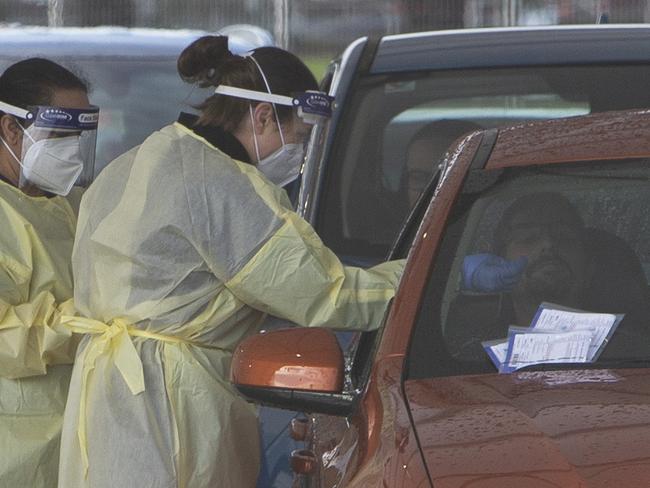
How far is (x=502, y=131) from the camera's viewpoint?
3.87 meters

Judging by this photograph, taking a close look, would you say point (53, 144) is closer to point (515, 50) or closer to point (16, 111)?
point (16, 111)

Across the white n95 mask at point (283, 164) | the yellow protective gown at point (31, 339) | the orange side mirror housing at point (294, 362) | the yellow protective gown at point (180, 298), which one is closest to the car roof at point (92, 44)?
the yellow protective gown at point (31, 339)

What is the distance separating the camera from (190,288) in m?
4.05

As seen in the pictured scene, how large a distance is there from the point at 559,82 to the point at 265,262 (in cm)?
207

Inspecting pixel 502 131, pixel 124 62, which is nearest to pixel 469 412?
pixel 502 131

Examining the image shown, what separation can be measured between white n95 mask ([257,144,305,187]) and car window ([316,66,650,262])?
114 cm

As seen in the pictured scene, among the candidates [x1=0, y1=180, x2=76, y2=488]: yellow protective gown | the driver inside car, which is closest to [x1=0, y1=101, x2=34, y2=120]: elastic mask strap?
[x1=0, y1=180, x2=76, y2=488]: yellow protective gown

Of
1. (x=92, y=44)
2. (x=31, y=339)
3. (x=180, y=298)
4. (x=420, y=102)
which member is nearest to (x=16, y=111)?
(x=31, y=339)

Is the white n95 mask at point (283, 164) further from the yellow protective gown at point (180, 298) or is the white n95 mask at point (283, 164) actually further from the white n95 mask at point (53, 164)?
the white n95 mask at point (53, 164)

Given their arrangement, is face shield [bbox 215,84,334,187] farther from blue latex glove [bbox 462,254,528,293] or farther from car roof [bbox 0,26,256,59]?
car roof [bbox 0,26,256,59]

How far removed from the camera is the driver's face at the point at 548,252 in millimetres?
3412

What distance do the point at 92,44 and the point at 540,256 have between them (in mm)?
6094

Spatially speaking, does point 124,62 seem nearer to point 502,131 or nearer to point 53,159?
point 53,159

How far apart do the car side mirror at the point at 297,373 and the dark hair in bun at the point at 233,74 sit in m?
1.02
